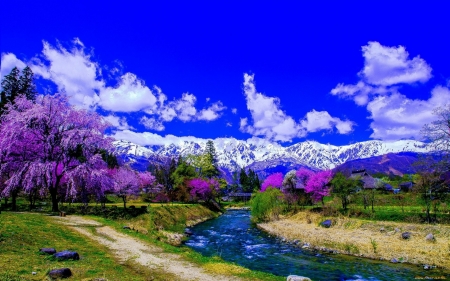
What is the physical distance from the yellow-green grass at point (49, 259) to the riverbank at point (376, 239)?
839 inches

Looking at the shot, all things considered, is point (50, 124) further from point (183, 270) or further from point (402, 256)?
point (402, 256)

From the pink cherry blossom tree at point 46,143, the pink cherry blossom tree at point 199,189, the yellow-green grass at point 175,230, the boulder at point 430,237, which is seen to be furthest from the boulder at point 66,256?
the pink cherry blossom tree at point 199,189

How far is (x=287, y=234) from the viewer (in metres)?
38.2

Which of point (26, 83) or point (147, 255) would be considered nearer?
point (147, 255)

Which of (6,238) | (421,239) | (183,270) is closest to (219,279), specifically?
(183,270)

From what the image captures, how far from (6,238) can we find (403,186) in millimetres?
93901

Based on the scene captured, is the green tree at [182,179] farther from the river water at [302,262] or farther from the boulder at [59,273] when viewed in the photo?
the boulder at [59,273]

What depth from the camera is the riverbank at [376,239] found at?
24797mm

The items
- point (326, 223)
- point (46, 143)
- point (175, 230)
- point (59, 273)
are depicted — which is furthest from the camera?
point (326, 223)

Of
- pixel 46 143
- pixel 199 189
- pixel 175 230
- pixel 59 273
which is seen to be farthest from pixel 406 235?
pixel 199 189

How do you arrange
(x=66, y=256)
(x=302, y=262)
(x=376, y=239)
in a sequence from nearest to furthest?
(x=66, y=256), (x=302, y=262), (x=376, y=239)

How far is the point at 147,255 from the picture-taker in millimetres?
17594

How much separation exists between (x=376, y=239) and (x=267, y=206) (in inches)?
905

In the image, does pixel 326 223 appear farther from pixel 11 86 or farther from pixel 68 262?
pixel 11 86
